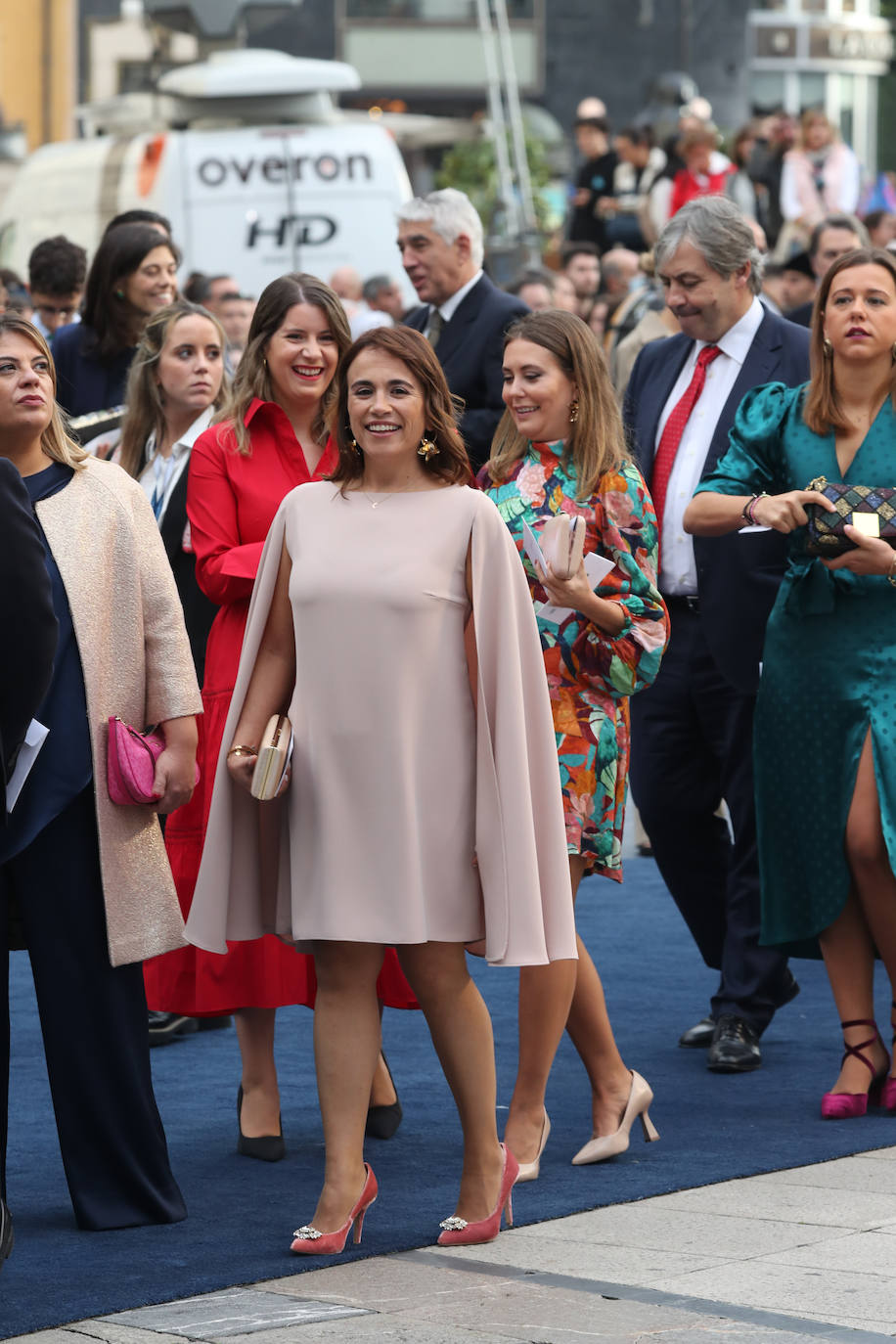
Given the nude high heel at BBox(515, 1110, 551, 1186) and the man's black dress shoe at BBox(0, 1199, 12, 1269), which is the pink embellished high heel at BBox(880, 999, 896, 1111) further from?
the man's black dress shoe at BBox(0, 1199, 12, 1269)

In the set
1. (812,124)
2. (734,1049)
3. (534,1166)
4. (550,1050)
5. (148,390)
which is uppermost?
(812,124)

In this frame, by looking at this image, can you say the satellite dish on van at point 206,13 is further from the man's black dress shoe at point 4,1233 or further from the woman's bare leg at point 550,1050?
the man's black dress shoe at point 4,1233

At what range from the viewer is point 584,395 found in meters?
5.61

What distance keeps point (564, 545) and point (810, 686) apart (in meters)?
1.10

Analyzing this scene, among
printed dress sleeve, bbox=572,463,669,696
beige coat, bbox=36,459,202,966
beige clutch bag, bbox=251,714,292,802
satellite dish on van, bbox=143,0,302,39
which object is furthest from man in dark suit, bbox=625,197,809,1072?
satellite dish on van, bbox=143,0,302,39

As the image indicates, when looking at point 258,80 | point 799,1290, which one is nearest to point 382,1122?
point 799,1290

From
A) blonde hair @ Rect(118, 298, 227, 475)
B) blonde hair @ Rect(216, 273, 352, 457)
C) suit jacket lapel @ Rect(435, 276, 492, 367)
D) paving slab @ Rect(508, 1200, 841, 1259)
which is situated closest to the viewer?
paving slab @ Rect(508, 1200, 841, 1259)

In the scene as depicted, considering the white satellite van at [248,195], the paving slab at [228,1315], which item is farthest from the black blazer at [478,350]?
the white satellite van at [248,195]

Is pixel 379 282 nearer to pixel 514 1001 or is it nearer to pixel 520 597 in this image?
pixel 514 1001

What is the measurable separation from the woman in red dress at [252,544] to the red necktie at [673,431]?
1.16 meters

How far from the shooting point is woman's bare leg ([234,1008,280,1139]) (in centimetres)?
571

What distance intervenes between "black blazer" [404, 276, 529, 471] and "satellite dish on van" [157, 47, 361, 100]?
423 inches

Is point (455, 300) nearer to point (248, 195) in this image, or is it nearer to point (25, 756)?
point (25, 756)

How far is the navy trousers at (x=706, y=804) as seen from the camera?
6617 mm
